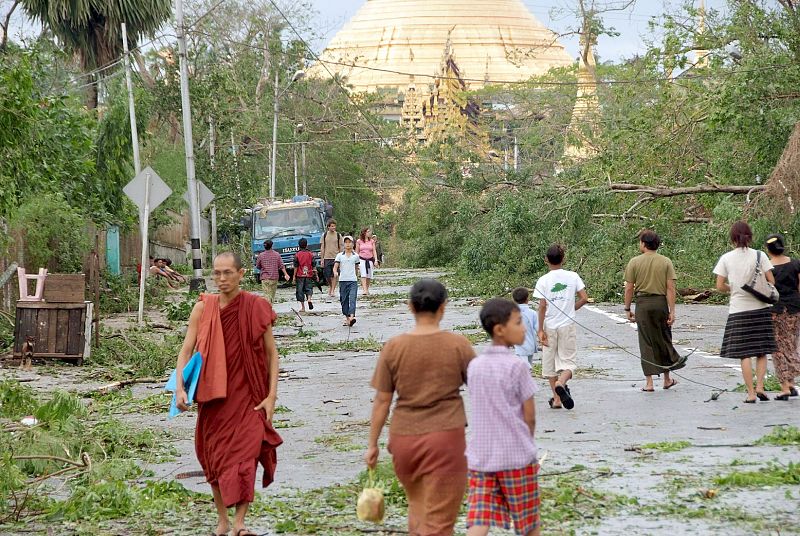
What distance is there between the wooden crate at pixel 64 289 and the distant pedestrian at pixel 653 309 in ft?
24.5

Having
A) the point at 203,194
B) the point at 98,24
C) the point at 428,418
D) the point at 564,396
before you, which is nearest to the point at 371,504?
the point at 428,418

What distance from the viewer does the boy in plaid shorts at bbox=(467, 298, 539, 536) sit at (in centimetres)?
A: 630

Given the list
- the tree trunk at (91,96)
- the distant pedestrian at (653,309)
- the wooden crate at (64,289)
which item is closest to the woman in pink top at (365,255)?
the tree trunk at (91,96)

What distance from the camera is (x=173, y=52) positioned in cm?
4991

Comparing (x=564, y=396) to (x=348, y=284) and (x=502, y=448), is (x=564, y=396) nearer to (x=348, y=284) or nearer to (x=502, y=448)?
(x=502, y=448)

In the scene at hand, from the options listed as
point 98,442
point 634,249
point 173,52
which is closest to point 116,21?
point 173,52

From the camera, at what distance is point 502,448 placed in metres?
6.32

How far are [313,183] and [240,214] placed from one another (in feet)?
75.5

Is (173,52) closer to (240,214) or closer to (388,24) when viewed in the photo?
(240,214)

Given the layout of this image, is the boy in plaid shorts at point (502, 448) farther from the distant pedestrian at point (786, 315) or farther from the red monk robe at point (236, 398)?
the distant pedestrian at point (786, 315)

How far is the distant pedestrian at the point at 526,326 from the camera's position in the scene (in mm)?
12133

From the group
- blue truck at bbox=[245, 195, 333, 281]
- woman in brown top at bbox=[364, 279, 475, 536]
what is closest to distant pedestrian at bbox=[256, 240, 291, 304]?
blue truck at bbox=[245, 195, 333, 281]

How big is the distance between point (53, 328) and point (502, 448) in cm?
1285

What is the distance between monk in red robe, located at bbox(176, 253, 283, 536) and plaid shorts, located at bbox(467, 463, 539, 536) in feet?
6.45
